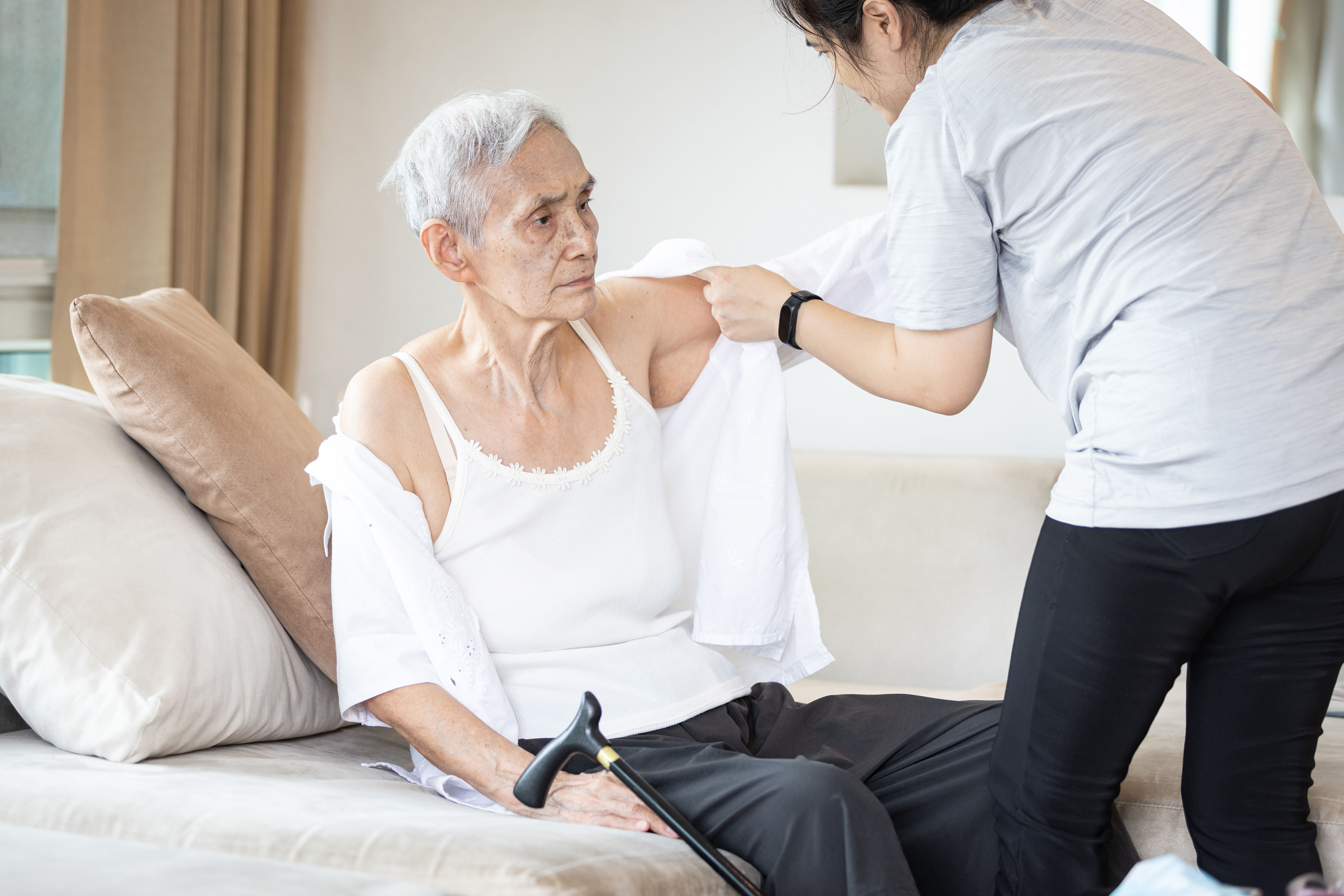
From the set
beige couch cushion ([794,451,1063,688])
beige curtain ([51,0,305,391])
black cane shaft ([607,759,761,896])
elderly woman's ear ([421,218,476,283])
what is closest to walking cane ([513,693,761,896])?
black cane shaft ([607,759,761,896])

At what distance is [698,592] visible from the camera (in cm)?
149

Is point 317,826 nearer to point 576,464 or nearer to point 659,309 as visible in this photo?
point 576,464

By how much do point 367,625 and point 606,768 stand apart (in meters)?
0.35

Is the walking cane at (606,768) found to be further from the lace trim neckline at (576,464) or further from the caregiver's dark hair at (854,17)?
the caregiver's dark hair at (854,17)

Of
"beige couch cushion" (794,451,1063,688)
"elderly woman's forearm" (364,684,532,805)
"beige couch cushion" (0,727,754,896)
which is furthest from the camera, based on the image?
"beige couch cushion" (794,451,1063,688)

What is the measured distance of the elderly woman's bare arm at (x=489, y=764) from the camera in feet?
3.68

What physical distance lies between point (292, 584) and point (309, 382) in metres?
1.71

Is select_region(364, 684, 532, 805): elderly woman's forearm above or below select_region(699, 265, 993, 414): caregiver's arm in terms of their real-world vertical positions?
below

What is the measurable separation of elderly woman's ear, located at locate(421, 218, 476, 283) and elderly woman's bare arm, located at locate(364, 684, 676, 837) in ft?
1.66

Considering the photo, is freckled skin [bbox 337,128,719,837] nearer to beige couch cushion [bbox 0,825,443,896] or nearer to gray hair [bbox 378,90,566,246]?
gray hair [bbox 378,90,566,246]

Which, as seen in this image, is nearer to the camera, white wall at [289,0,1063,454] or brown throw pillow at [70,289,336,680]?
brown throw pillow at [70,289,336,680]

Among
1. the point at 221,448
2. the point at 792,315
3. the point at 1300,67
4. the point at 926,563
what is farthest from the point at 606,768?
the point at 1300,67

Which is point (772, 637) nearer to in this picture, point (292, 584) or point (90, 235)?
point (292, 584)

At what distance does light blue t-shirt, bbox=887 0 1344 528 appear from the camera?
3.05 ft
